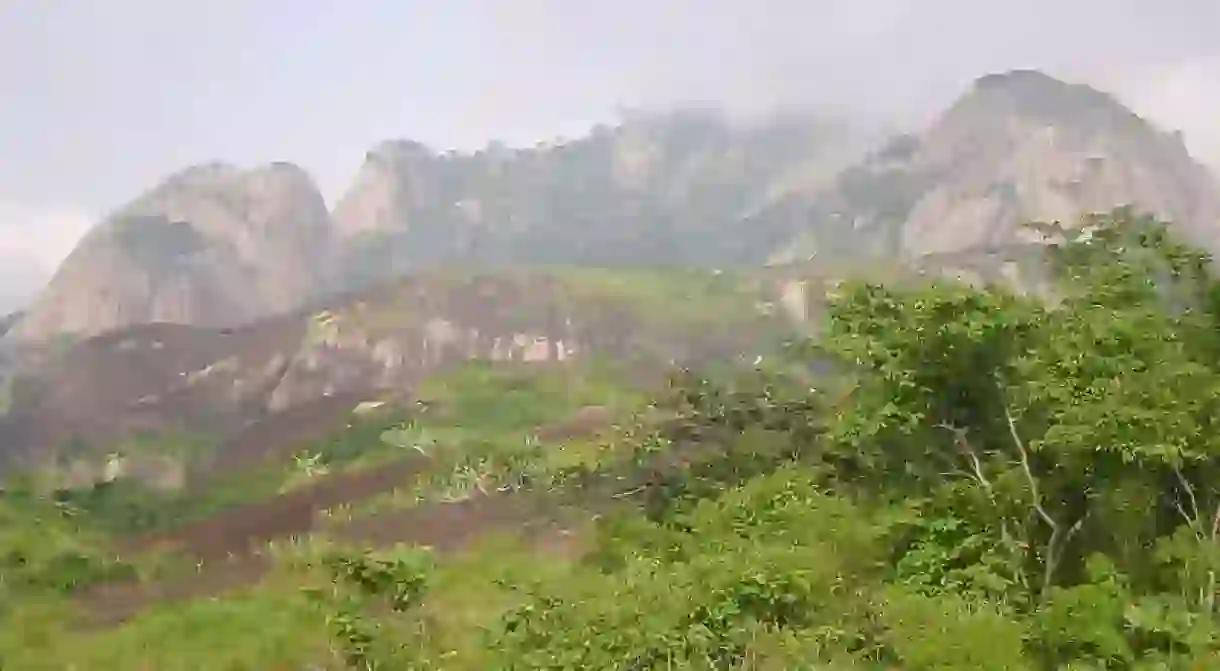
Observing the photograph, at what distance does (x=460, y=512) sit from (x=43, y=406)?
426 ft

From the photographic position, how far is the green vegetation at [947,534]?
14176mm

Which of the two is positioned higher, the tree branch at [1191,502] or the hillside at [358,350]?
the tree branch at [1191,502]

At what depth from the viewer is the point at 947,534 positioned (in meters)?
17.8

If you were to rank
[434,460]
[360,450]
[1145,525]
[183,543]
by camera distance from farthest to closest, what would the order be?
[360,450]
[434,460]
[183,543]
[1145,525]

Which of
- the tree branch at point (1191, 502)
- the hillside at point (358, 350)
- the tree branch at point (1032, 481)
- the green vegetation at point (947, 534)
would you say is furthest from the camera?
the hillside at point (358, 350)

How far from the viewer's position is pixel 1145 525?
16.0 m

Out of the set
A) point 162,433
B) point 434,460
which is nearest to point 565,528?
point 434,460

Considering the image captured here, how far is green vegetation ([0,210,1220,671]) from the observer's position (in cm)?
1418

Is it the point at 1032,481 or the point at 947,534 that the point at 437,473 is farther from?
the point at 1032,481

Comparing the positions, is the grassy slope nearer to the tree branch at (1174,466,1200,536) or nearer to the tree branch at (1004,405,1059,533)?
the tree branch at (1004,405,1059,533)

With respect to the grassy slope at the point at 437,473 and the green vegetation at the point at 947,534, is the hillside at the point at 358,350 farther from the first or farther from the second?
the green vegetation at the point at 947,534

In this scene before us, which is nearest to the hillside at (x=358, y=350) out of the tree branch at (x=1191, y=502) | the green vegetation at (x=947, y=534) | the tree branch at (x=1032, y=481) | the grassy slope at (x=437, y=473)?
the grassy slope at (x=437, y=473)

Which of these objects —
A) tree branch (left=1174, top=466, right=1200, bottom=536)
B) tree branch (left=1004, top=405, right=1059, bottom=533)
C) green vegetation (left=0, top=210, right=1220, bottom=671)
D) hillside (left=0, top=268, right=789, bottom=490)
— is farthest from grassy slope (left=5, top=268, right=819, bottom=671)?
tree branch (left=1174, top=466, right=1200, bottom=536)

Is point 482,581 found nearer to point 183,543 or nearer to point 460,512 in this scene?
point 460,512
